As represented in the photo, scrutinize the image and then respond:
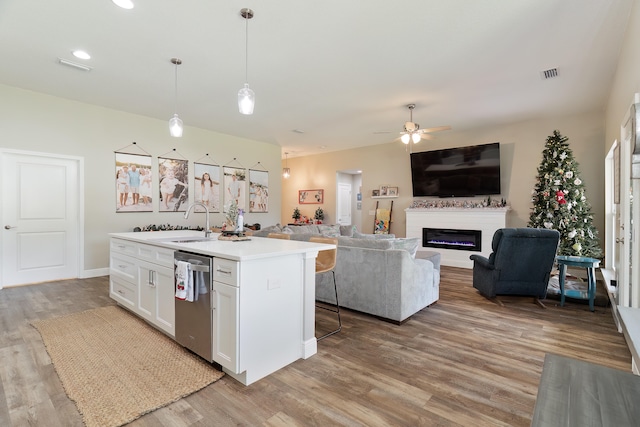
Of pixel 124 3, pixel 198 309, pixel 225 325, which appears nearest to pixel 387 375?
pixel 225 325

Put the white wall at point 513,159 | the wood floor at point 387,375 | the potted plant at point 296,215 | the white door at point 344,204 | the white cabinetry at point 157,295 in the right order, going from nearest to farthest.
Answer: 1. the wood floor at point 387,375
2. the white cabinetry at point 157,295
3. the white wall at point 513,159
4. the white door at point 344,204
5. the potted plant at point 296,215

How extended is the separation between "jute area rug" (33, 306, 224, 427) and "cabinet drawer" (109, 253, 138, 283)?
474mm

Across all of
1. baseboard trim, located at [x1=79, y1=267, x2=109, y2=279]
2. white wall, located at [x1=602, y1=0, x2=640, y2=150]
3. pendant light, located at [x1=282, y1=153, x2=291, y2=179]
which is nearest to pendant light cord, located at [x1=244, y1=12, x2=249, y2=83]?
white wall, located at [x1=602, y1=0, x2=640, y2=150]

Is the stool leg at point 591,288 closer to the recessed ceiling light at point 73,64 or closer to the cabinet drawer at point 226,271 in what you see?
the cabinet drawer at point 226,271

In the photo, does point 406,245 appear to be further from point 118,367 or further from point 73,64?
point 73,64

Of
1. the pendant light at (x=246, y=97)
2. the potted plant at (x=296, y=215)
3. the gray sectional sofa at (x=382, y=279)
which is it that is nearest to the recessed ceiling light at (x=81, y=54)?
the pendant light at (x=246, y=97)

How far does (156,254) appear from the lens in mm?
2996

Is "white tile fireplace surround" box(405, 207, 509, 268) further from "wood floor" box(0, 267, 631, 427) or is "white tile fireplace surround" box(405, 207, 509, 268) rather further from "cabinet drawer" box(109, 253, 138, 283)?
"cabinet drawer" box(109, 253, 138, 283)

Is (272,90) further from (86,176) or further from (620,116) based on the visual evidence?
(620,116)

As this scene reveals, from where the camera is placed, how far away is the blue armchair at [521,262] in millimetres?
3910

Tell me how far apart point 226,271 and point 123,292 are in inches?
87.8

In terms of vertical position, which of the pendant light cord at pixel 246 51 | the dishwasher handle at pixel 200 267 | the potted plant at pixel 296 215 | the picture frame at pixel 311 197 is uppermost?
the pendant light cord at pixel 246 51

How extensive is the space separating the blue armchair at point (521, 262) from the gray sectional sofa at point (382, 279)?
2.73ft

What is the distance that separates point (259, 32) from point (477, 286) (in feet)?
14.0
